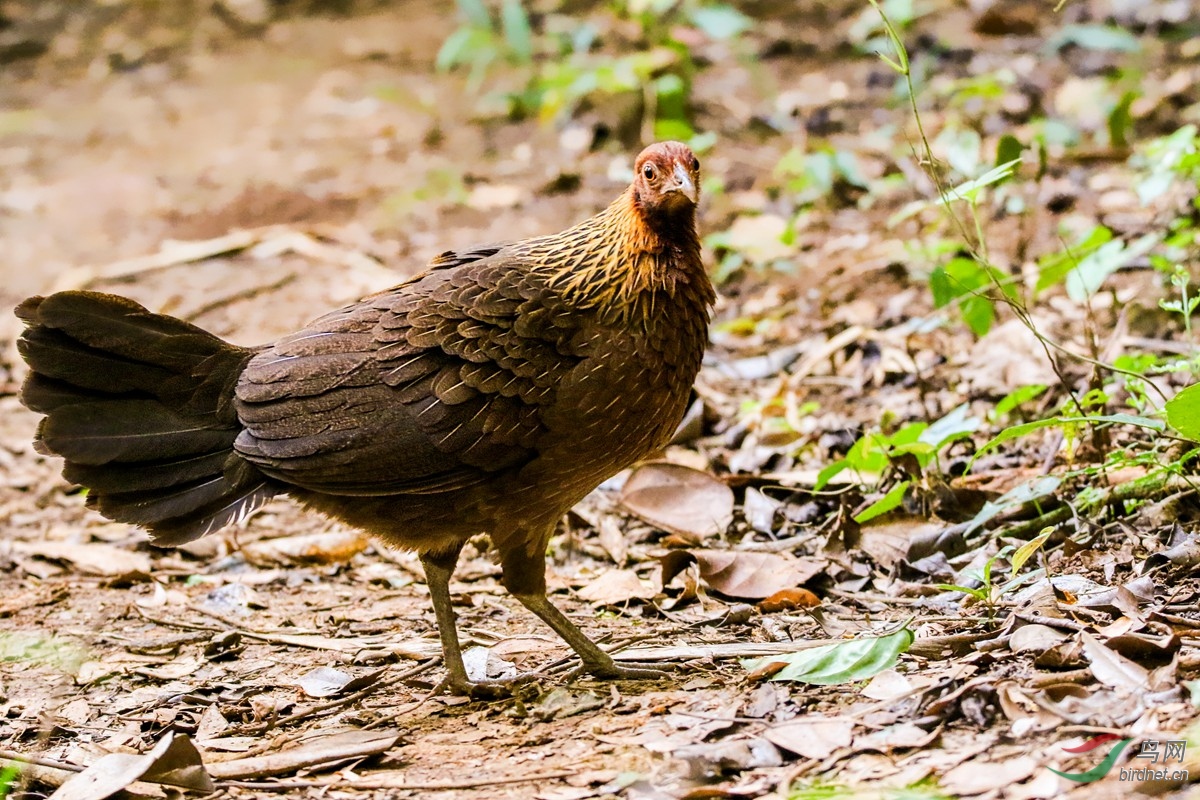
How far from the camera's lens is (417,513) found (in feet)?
13.5

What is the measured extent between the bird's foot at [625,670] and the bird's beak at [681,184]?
1.53 metres

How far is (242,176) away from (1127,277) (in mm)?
6786

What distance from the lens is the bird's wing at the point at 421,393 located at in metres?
4.02

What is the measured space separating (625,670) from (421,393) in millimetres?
1104

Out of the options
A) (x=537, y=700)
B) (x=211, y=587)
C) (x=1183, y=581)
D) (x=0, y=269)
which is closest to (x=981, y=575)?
(x=1183, y=581)

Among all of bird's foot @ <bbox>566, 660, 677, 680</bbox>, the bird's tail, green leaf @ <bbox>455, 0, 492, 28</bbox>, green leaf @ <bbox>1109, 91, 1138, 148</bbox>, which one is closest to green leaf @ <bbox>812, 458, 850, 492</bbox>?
bird's foot @ <bbox>566, 660, 677, 680</bbox>

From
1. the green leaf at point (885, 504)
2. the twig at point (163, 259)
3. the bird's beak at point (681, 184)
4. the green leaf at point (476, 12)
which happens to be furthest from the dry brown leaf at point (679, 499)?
the green leaf at point (476, 12)

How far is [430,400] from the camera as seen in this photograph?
13.4 feet

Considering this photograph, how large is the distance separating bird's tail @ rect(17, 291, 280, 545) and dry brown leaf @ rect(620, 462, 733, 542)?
1634 mm

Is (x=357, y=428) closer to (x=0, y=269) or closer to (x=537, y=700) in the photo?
(x=537, y=700)

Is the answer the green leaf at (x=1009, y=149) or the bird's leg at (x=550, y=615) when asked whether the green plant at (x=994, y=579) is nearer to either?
the bird's leg at (x=550, y=615)

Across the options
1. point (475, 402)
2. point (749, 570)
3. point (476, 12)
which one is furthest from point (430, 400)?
point (476, 12)

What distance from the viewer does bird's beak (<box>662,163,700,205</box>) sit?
162 inches

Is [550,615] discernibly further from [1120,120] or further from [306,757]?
[1120,120]
